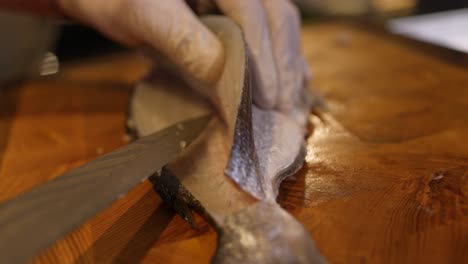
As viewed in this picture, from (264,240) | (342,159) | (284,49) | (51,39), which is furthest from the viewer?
(51,39)

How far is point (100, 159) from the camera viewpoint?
675 mm

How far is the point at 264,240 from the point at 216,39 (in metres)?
0.46

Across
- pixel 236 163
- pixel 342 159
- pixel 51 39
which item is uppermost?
pixel 236 163

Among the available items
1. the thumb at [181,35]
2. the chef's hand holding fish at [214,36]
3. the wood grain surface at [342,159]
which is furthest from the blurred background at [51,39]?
the thumb at [181,35]

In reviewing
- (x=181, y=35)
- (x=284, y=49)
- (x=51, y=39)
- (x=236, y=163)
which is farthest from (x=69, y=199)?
(x=51, y=39)

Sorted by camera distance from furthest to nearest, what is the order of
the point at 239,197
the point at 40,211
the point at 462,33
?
the point at 462,33, the point at 239,197, the point at 40,211

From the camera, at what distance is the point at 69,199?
1.85 ft

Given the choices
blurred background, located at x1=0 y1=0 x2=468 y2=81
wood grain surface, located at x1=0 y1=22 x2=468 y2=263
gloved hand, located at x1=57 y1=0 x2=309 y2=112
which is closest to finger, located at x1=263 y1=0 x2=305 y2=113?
gloved hand, located at x1=57 y1=0 x2=309 y2=112

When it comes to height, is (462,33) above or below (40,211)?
below

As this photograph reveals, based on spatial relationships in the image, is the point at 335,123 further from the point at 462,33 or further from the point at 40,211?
the point at 462,33

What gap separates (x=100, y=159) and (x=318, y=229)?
380 mm

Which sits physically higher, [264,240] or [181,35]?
[181,35]

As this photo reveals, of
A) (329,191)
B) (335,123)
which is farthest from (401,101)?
(329,191)

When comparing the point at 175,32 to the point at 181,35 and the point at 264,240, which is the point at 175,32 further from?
the point at 264,240
